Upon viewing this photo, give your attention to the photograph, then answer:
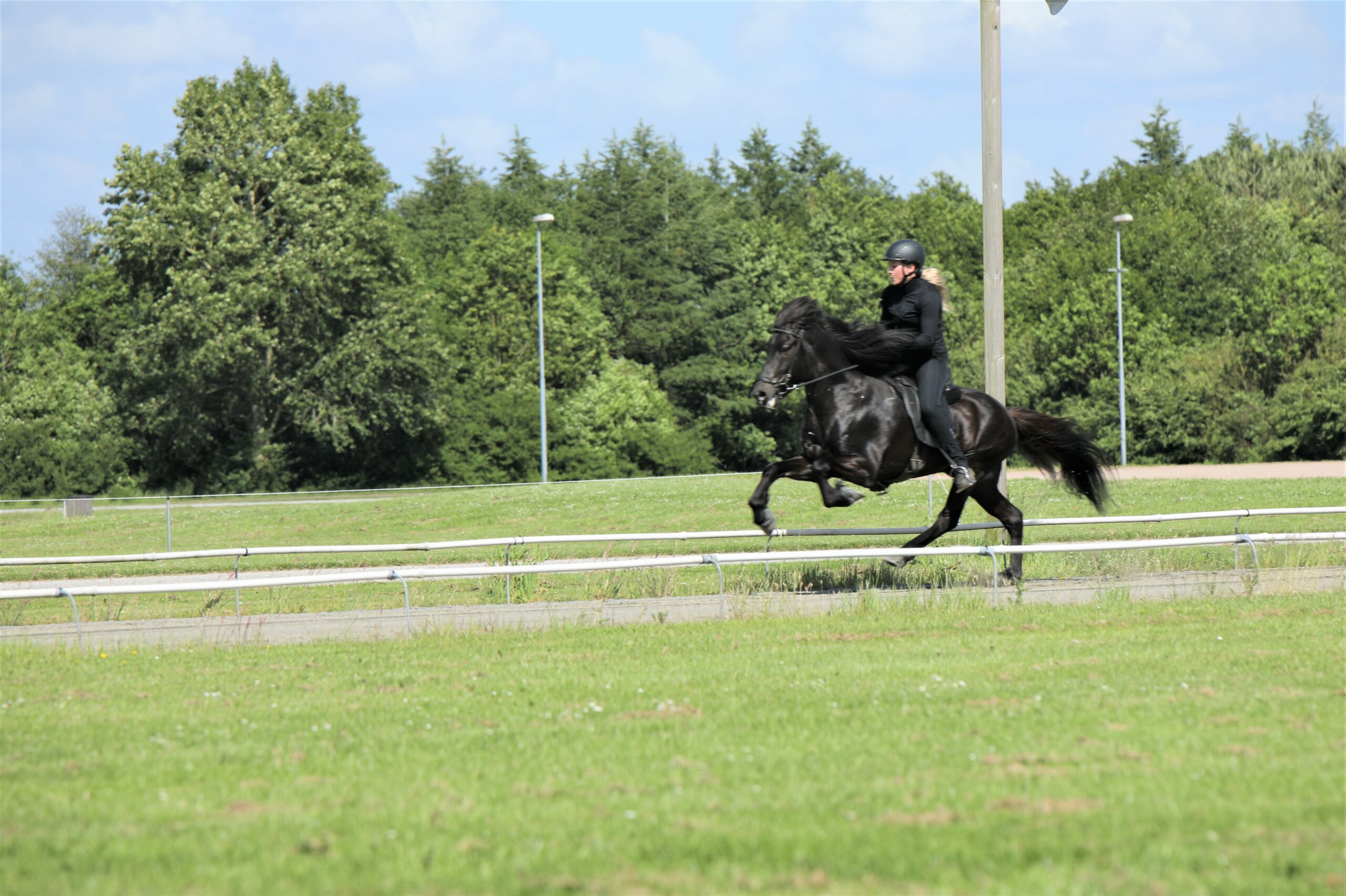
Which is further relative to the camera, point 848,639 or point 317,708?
point 848,639

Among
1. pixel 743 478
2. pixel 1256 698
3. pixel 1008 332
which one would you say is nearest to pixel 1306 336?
pixel 1008 332

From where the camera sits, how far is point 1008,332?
2437 inches

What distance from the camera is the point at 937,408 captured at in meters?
12.6

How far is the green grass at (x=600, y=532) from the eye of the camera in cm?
1408

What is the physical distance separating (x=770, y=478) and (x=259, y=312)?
38.7 meters

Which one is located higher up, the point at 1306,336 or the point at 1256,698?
the point at 1306,336

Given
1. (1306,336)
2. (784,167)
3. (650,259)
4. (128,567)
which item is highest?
(784,167)

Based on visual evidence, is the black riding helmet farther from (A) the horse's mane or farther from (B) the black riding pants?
(B) the black riding pants

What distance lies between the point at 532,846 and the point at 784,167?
269ft

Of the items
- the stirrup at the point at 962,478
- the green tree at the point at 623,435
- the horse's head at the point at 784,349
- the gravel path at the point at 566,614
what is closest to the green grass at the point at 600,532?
the gravel path at the point at 566,614

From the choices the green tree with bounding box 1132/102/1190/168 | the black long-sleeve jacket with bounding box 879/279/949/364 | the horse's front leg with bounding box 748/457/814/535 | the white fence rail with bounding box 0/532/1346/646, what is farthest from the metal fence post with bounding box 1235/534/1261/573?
the green tree with bounding box 1132/102/1190/168

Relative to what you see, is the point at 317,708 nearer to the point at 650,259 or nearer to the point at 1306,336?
the point at 1306,336

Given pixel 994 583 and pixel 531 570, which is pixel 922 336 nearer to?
pixel 994 583

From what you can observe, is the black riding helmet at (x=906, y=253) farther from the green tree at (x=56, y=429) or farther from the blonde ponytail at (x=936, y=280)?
the green tree at (x=56, y=429)
